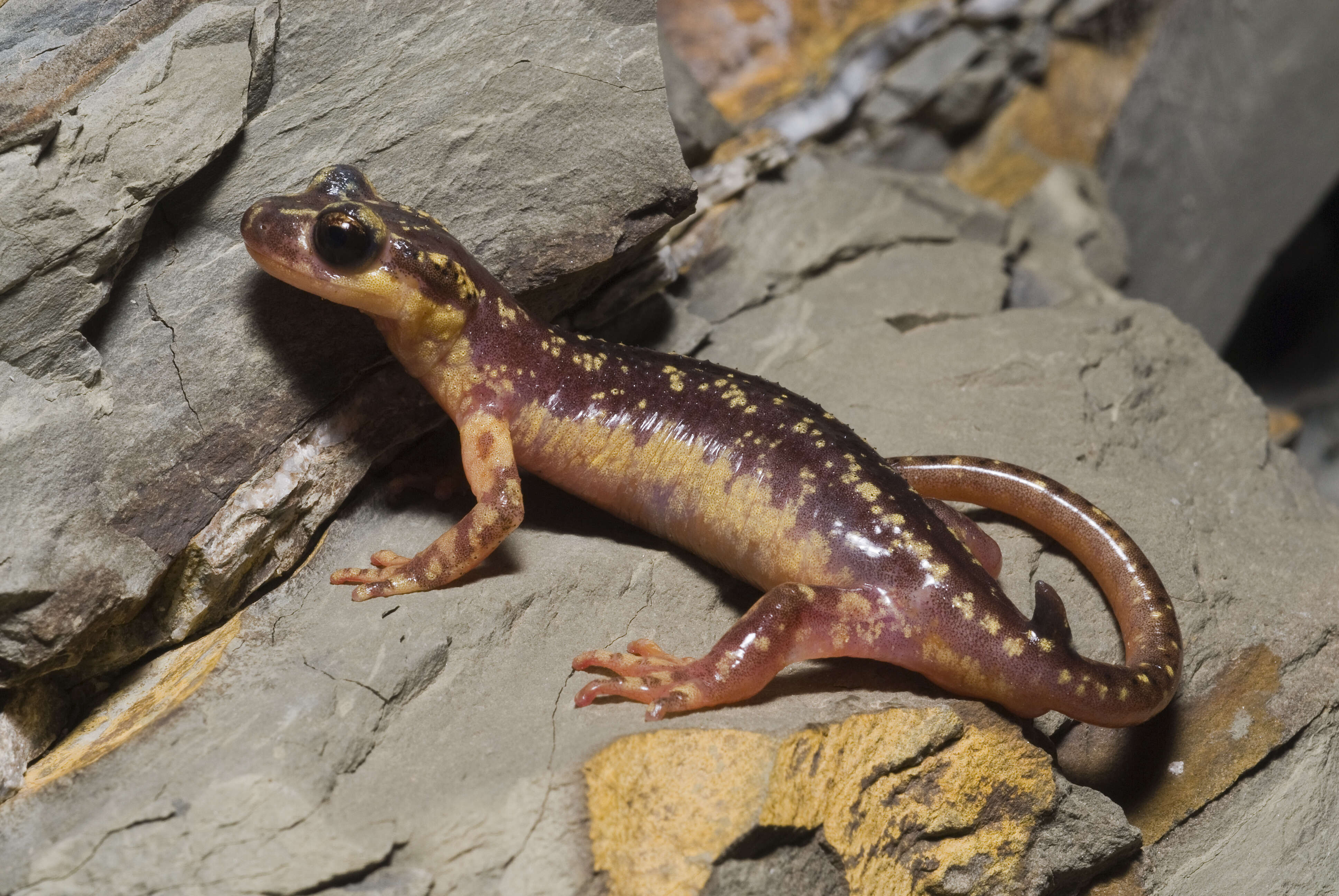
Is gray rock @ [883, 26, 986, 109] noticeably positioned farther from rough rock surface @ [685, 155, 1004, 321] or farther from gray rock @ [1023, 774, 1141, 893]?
gray rock @ [1023, 774, 1141, 893]

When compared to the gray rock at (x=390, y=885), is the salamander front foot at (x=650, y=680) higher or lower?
higher

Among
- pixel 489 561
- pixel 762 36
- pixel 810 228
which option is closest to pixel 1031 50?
pixel 762 36

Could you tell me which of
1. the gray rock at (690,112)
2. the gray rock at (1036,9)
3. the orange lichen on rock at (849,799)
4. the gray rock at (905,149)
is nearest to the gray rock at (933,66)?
the gray rock at (905,149)

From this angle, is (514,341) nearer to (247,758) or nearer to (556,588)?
(556,588)

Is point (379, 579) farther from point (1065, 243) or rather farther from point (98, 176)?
point (1065, 243)

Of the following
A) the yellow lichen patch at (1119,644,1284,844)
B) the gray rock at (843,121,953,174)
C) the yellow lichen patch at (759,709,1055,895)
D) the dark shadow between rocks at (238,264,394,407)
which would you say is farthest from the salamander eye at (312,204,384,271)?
the gray rock at (843,121,953,174)

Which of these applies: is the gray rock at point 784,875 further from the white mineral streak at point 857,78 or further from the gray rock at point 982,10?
the gray rock at point 982,10
